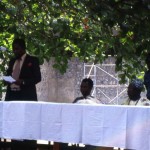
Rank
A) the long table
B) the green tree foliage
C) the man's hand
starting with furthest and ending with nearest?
the green tree foliage → the man's hand → the long table

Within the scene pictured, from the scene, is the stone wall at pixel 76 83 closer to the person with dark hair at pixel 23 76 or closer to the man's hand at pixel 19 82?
the person with dark hair at pixel 23 76

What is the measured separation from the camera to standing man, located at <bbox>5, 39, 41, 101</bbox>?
787 cm

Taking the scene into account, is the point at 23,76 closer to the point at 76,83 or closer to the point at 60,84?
the point at 76,83

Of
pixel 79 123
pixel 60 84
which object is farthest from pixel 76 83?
pixel 79 123

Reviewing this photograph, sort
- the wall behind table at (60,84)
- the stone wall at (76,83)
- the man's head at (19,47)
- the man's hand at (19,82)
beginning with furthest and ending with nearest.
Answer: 1. the wall behind table at (60,84)
2. the stone wall at (76,83)
3. the man's head at (19,47)
4. the man's hand at (19,82)

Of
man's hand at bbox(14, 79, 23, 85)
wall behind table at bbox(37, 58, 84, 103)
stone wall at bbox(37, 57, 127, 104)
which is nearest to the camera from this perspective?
man's hand at bbox(14, 79, 23, 85)

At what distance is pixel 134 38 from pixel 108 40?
692 millimetres

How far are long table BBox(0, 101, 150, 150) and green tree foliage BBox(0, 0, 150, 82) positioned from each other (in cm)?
314

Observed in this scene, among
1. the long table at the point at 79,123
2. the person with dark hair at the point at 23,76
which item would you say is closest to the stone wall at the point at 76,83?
the person with dark hair at the point at 23,76

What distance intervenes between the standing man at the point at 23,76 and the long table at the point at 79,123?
214 cm

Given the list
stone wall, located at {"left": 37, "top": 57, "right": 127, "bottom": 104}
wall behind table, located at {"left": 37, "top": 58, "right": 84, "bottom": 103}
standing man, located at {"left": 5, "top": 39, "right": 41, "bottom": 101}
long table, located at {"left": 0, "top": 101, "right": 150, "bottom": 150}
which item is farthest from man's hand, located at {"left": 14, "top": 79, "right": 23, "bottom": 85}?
wall behind table, located at {"left": 37, "top": 58, "right": 84, "bottom": 103}

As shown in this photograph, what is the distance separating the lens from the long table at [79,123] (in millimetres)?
4996

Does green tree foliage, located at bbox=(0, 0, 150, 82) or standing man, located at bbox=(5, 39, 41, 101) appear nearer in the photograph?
standing man, located at bbox=(5, 39, 41, 101)

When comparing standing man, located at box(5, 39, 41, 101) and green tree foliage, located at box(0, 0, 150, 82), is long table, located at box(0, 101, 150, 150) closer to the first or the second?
standing man, located at box(5, 39, 41, 101)
